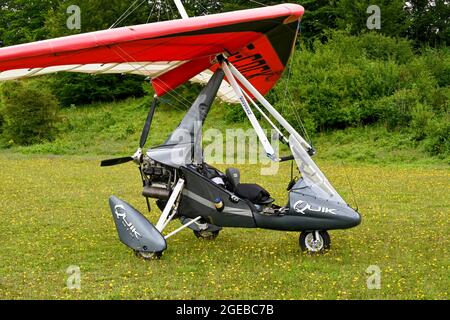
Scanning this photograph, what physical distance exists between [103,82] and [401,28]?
2066 cm

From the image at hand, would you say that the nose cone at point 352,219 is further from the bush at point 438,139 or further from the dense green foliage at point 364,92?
the dense green foliage at point 364,92

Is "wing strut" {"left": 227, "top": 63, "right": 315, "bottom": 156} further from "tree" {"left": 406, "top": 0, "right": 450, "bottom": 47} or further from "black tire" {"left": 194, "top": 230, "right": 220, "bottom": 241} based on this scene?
"tree" {"left": 406, "top": 0, "right": 450, "bottom": 47}

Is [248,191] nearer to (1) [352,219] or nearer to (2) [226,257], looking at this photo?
(2) [226,257]

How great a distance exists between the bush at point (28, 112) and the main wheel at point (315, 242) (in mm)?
27669

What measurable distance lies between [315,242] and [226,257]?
1.31 metres

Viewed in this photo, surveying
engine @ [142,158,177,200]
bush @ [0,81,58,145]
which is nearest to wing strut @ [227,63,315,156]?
engine @ [142,158,177,200]

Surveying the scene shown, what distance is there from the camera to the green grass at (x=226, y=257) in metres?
7.02

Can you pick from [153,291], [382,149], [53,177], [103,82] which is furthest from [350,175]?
[103,82]

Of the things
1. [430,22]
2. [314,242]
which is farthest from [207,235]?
[430,22]

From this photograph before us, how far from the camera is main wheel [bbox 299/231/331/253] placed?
8.86 meters

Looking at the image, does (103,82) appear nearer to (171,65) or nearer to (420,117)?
(420,117)

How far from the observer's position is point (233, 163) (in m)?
26.4

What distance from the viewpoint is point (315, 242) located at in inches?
349

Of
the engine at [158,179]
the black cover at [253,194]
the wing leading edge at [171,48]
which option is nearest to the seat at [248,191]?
the black cover at [253,194]
